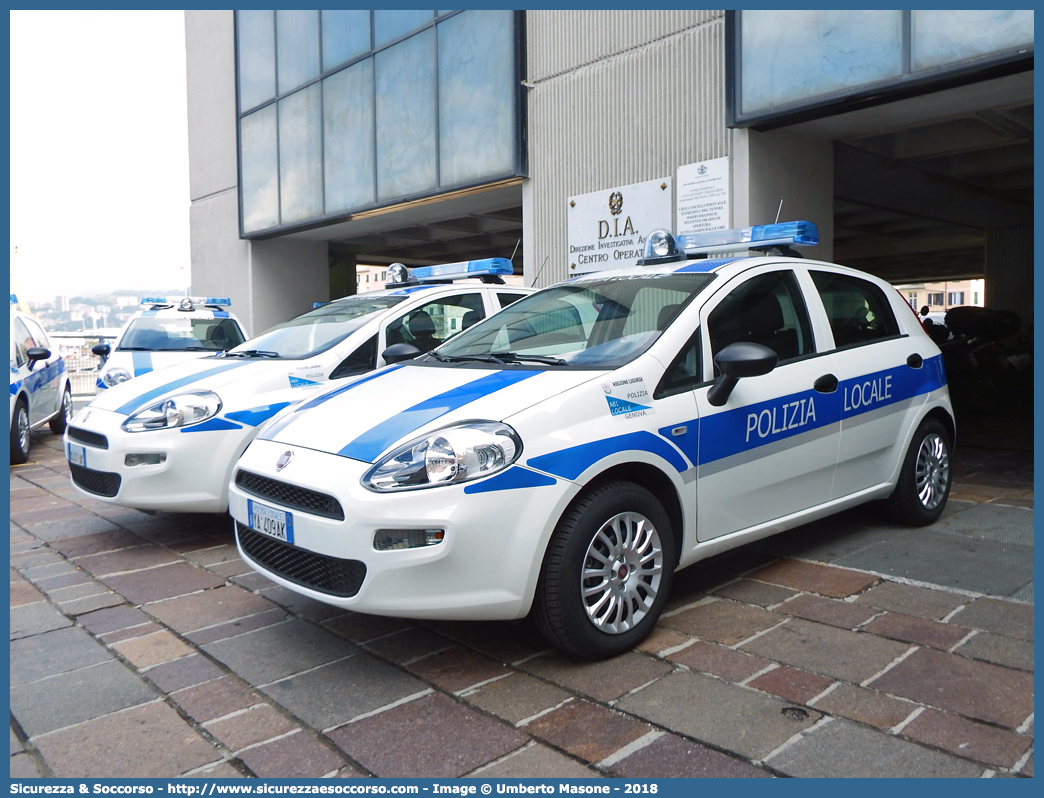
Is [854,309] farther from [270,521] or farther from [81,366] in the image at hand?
[81,366]

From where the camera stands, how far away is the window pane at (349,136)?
12156mm

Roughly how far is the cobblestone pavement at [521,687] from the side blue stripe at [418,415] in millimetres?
843

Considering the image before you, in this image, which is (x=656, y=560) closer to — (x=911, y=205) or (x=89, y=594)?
(x=89, y=594)

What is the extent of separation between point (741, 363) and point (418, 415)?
133 centimetres

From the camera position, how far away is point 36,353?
9258 millimetres

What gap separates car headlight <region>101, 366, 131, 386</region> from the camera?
26.1 ft

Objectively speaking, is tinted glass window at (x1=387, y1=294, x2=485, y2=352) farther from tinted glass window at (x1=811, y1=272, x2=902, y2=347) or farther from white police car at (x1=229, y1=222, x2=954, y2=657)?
tinted glass window at (x1=811, y1=272, x2=902, y2=347)

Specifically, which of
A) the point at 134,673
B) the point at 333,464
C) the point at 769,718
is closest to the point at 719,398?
the point at 769,718

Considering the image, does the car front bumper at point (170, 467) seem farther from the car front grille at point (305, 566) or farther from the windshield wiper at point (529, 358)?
the windshield wiper at point (529, 358)

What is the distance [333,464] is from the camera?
10.2 feet

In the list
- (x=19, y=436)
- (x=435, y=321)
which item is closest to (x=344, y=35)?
(x=19, y=436)

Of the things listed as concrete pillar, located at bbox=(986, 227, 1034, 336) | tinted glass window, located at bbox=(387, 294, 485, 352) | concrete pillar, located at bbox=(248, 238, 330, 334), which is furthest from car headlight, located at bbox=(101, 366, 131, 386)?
concrete pillar, located at bbox=(986, 227, 1034, 336)

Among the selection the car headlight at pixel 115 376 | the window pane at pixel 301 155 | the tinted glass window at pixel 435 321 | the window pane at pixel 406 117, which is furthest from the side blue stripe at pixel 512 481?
the window pane at pixel 301 155

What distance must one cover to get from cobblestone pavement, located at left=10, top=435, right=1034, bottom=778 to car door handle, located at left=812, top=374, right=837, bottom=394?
0.91 m
